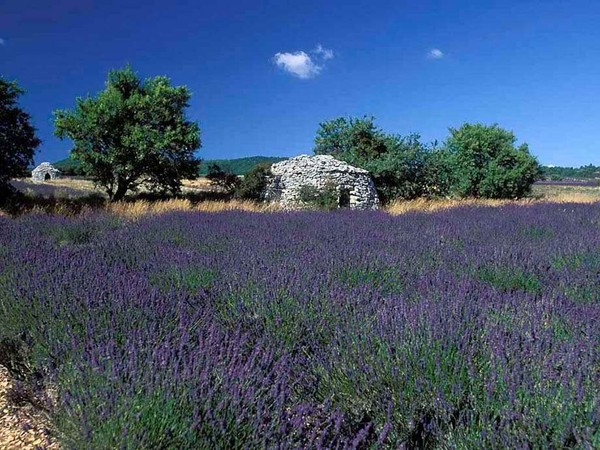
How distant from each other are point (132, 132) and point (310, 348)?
14.9 m

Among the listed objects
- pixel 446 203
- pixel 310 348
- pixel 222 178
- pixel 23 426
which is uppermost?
pixel 222 178

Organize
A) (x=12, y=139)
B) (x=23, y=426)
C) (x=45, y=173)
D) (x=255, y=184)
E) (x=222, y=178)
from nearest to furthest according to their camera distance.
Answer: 1. (x=23, y=426)
2. (x=12, y=139)
3. (x=255, y=184)
4. (x=222, y=178)
5. (x=45, y=173)

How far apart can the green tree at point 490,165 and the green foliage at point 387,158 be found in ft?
3.80

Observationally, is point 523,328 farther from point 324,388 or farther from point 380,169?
point 380,169

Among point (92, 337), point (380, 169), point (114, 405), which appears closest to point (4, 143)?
point (380, 169)

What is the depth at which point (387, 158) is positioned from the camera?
17469 millimetres

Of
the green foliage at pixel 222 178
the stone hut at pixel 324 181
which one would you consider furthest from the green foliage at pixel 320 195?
the green foliage at pixel 222 178

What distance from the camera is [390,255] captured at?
14.1 ft

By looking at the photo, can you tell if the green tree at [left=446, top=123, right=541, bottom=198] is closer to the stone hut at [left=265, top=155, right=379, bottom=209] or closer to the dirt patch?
the stone hut at [left=265, top=155, right=379, bottom=209]

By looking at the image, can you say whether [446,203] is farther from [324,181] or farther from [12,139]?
[12,139]

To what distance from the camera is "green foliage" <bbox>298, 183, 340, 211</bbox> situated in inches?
564

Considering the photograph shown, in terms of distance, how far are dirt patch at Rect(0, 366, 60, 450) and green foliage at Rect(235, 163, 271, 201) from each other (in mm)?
14295

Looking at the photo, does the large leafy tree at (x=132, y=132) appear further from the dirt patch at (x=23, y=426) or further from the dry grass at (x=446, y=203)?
the dirt patch at (x=23, y=426)

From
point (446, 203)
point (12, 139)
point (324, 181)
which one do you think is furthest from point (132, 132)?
point (446, 203)
